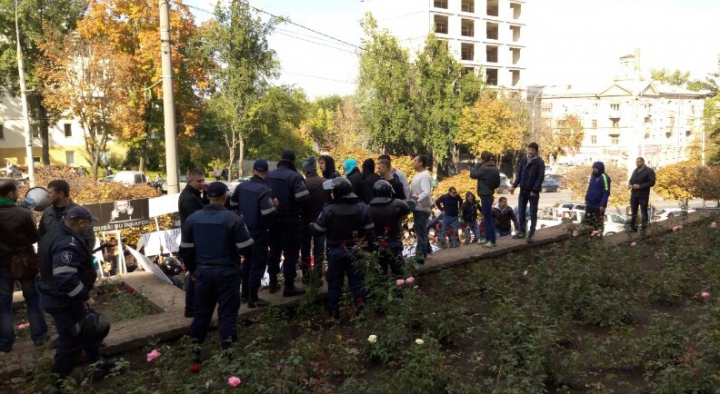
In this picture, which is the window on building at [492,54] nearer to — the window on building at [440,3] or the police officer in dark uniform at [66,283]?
the window on building at [440,3]

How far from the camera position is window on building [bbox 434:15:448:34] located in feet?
181

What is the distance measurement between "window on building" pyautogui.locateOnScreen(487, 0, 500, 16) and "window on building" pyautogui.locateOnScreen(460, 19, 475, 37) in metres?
2.99

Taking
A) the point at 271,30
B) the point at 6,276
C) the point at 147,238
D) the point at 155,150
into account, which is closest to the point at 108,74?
the point at 271,30

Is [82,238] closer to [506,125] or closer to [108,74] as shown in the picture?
[108,74]

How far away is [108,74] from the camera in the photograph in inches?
1254

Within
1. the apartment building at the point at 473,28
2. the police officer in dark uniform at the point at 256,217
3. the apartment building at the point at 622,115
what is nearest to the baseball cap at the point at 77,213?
the police officer in dark uniform at the point at 256,217

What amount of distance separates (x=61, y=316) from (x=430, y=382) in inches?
126

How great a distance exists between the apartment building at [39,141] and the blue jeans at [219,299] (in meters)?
48.1

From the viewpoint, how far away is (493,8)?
59000 mm

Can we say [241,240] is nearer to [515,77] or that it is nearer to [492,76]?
[492,76]

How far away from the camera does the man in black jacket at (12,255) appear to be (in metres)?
5.52

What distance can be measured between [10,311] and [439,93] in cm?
4103

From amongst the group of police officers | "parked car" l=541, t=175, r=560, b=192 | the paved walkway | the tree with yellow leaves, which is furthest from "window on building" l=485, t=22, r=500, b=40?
the group of police officers

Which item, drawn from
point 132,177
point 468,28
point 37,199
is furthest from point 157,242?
point 468,28
